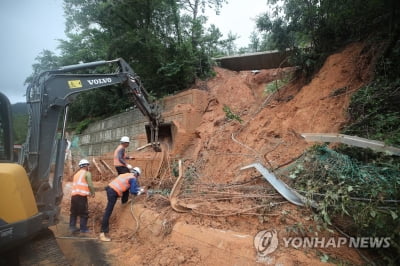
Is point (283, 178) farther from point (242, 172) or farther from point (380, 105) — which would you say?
point (380, 105)

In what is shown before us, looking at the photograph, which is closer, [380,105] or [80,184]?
[380,105]

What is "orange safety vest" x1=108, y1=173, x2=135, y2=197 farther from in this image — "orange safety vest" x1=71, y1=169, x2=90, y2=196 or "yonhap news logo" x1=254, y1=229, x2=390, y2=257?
"yonhap news logo" x1=254, y1=229, x2=390, y2=257

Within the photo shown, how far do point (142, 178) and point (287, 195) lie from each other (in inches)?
196

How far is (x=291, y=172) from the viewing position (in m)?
4.20

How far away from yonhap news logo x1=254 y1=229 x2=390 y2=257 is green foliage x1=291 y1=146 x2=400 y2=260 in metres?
0.07

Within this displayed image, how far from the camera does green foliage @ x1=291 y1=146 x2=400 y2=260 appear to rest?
8.82 feet

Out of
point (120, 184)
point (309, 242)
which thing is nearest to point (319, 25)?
point (309, 242)

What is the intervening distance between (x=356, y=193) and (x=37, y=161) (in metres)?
4.63

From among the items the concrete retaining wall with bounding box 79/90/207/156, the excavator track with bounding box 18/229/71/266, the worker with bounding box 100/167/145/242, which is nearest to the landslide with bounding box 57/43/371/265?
the worker with bounding box 100/167/145/242

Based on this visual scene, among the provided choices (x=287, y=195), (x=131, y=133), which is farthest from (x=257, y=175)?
(x=131, y=133)

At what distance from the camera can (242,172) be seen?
5129 mm

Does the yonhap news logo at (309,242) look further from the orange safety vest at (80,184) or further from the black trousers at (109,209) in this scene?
the orange safety vest at (80,184)

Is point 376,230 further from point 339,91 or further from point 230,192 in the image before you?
point 339,91

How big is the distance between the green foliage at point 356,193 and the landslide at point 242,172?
0.96ft
